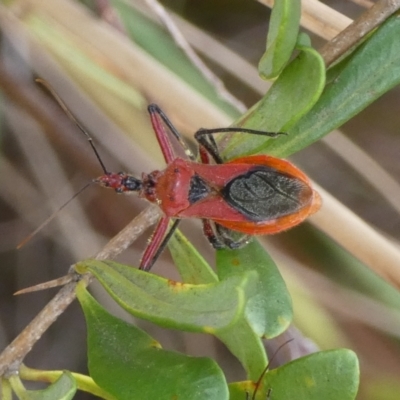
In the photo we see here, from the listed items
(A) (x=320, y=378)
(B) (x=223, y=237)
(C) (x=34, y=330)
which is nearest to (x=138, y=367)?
(C) (x=34, y=330)

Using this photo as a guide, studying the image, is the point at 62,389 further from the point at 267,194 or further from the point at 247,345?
the point at 267,194

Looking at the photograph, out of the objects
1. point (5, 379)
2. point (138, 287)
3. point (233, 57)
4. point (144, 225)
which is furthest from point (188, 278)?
point (233, 57)

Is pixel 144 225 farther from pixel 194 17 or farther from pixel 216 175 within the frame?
pixel 194 17

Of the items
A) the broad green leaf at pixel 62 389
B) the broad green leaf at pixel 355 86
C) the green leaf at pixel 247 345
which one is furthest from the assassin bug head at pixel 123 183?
the broad green leaf at pixel 62 389

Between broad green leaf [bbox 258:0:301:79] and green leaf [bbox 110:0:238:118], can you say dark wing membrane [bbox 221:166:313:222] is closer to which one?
broad green leaf [bbox 258:0:301:79]

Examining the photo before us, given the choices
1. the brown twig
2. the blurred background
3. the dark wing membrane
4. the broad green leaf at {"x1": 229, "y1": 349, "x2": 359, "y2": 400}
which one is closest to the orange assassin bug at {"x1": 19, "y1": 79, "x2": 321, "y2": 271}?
the dark wing membrane
